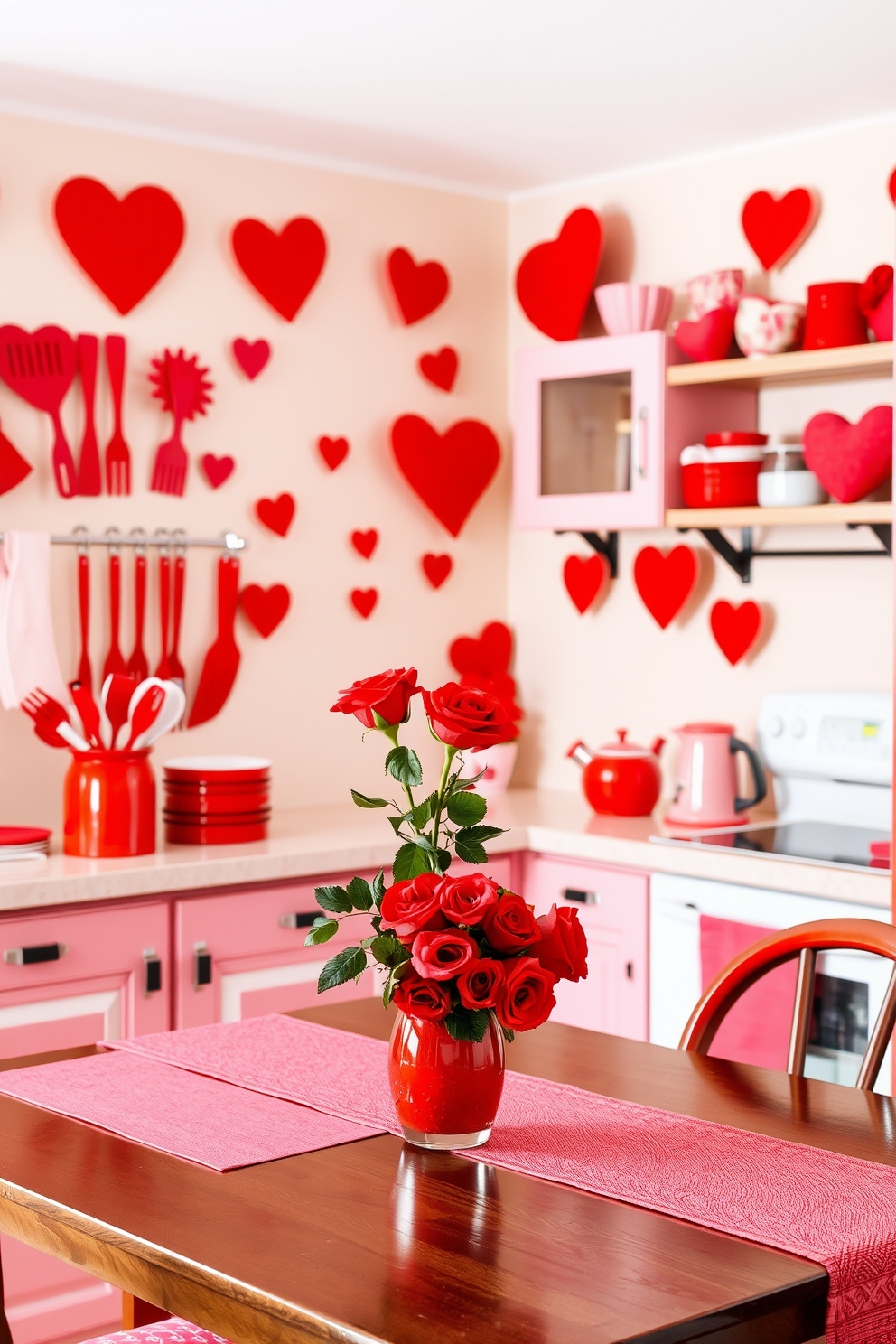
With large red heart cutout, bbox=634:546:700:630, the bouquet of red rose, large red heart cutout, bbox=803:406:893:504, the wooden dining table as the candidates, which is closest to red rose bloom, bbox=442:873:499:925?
the bouquet of red rose

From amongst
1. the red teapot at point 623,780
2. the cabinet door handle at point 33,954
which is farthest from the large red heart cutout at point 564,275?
the cabinet door handle at point 33,954

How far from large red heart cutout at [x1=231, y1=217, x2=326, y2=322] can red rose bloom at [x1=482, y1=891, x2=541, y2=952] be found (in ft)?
7.49

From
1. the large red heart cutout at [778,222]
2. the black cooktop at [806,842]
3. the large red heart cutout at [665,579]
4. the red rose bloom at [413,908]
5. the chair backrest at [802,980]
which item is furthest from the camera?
the large red heart cutout at [665,579]

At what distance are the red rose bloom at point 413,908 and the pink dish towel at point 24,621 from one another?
1786 millimetres

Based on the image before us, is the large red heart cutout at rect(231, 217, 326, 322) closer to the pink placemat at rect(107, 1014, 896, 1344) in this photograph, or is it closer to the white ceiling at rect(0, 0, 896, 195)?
the white ceiling at rect(0, 0, 896, 195)

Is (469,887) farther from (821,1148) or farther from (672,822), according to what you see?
(672,822)

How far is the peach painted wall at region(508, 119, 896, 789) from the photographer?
3.14 meters

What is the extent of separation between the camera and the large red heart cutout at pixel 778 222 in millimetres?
3199

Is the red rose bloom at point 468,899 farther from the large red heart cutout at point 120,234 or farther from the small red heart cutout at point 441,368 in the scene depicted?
the small red heart cutout at point 441,368

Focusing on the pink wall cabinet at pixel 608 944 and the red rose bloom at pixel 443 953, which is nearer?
the red rose bloom at pixel 443 953

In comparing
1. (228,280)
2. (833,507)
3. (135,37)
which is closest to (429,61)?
(135,37)

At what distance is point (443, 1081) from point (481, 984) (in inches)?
4.3

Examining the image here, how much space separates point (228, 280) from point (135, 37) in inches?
27.3

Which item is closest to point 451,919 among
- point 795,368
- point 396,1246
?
point 396,1246
